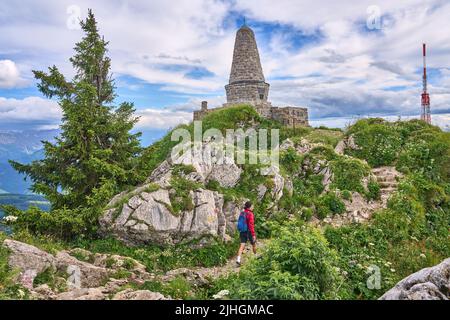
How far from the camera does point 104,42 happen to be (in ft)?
52.1

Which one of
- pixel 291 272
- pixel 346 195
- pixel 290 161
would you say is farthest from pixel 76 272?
pixel 290 161

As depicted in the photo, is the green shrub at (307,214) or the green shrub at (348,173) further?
the green shrub at (348,173)

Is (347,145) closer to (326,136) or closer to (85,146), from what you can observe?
(326,136)

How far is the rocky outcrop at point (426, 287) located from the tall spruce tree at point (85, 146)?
35.3 ft

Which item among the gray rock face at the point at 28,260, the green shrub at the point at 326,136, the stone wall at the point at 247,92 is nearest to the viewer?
the gray rock face at the point at 28,260

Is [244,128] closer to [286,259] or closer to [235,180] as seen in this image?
[235,180]

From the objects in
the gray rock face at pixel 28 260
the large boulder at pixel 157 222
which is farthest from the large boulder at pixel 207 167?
the gray rock face at pixel 28 260

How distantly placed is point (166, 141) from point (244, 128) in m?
6.31

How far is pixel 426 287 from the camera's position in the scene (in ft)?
21.4

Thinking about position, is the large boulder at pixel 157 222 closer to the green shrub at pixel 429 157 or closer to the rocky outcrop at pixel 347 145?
the rocky outcrop at pixel 347 145

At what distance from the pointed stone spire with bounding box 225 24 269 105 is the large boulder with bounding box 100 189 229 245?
778 inches

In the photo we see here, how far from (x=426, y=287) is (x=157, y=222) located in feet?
30.4

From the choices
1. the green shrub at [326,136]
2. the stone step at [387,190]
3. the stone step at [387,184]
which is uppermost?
the green shrub at [326,136]

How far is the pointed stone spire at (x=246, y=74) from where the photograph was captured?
32.2 m
